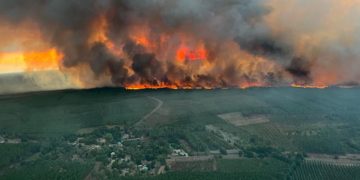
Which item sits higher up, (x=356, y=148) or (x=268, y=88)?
(x=268, y=88)

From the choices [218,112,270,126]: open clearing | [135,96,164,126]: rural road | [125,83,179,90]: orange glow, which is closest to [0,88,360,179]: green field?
[135,96,164,126]: rural road

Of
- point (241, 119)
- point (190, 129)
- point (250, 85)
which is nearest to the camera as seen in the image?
point (190, 129)

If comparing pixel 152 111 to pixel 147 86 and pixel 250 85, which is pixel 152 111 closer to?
pixel 147 86

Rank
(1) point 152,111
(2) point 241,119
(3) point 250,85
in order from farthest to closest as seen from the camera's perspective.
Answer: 1. (3) point 250,85
2. (1) point 152,111
3. (2) point 241,119

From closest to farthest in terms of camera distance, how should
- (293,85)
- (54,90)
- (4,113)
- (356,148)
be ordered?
(356,148)
(4,113)
(293,85)
(54,90)

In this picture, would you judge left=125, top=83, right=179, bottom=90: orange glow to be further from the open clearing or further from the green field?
the open clearing

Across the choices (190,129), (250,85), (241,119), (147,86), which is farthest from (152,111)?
(250,85)

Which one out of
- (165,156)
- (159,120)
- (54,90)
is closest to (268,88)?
(159,120)

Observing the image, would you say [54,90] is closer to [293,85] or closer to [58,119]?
[58,119]
